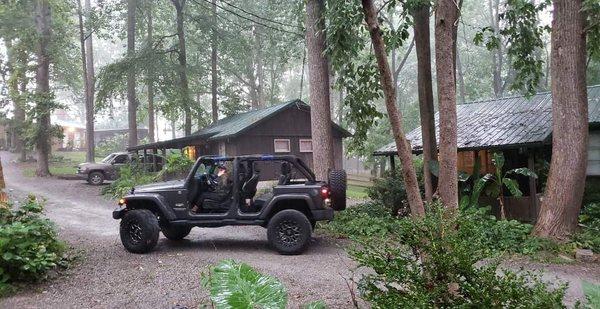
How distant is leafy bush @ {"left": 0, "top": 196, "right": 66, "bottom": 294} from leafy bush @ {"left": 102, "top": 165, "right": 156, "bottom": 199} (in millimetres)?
10950

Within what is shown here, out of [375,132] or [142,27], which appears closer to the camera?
[375,132]

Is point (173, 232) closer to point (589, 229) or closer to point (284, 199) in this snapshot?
point (284, 199)

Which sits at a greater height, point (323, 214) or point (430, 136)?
point (430, 136)

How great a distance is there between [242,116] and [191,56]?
13.8 meters

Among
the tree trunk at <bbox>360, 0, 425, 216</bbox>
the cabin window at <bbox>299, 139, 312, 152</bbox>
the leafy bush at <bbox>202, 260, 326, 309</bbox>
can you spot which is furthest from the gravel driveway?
the cabin window at <bbox>299, 139, 312, 152</bbox>

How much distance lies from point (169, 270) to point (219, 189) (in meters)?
2.07

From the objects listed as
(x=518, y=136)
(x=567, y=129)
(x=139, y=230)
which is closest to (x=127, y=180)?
(x=139, y=230)

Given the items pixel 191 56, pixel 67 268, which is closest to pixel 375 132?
pixel 191 56

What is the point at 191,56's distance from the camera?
37344 mm

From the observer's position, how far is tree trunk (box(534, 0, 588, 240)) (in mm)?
9000

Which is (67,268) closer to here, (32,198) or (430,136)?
(32,198)

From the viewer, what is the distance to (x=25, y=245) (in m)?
6.35

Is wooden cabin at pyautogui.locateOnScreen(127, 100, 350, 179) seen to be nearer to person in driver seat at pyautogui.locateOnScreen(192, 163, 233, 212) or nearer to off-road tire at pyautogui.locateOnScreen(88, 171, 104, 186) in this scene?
off-road tire at pyautogui.locateOnScreen(88, 171, 104, 186)

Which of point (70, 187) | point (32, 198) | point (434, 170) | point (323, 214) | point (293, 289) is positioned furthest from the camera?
point (70, 187)
